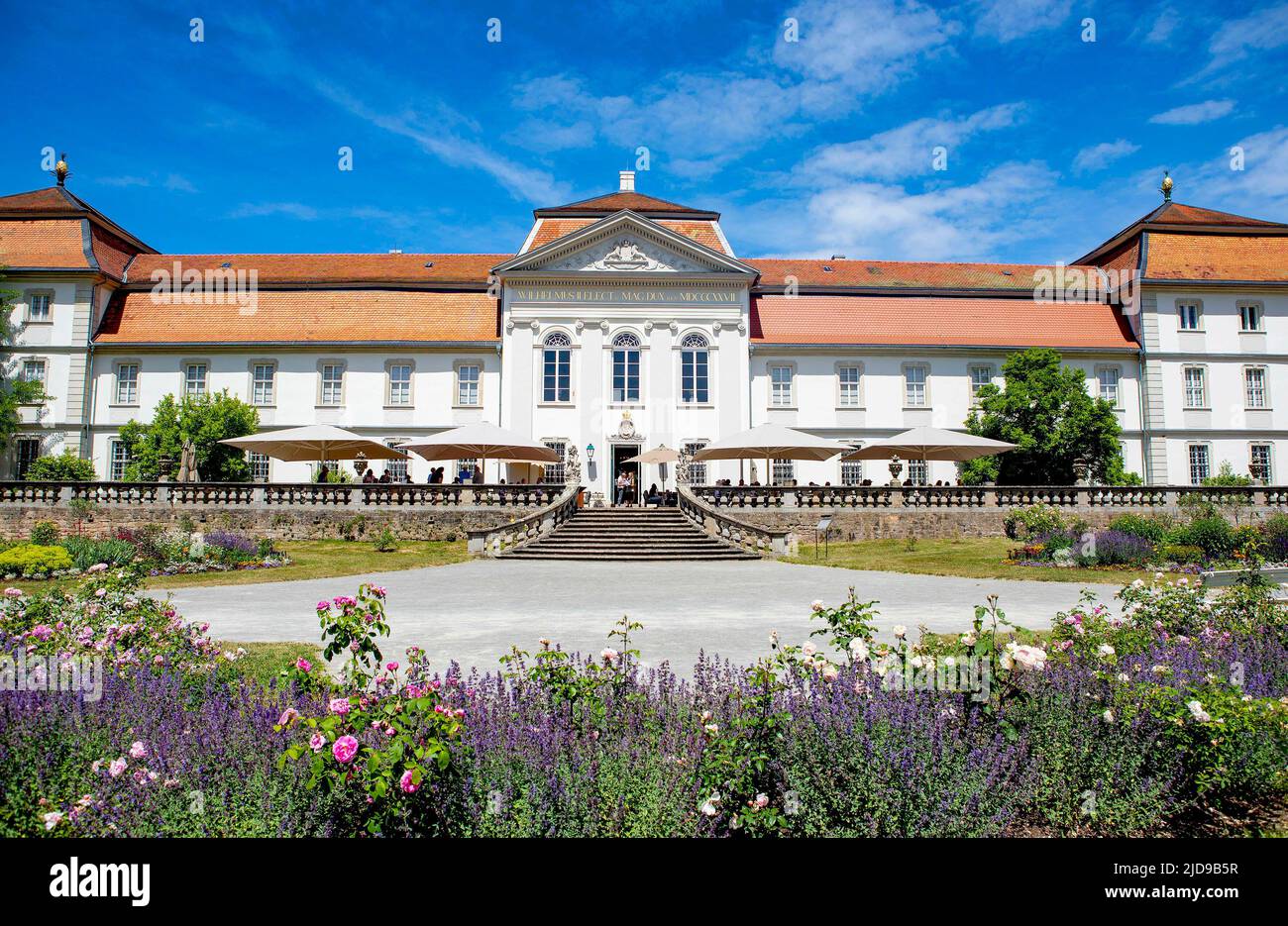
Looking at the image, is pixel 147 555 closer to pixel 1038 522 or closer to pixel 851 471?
pixel 1038 522

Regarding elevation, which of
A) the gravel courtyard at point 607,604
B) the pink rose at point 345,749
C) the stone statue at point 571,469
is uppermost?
the stone statue at point 571,469

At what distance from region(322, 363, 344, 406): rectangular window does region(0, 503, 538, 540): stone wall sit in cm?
1121

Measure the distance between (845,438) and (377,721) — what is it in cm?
3460

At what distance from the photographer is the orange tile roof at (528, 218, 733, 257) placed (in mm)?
35906

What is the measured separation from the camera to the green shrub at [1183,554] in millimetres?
17809

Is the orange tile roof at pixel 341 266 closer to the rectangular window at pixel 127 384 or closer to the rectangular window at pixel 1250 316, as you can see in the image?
the rectangular window at pixel 127 384

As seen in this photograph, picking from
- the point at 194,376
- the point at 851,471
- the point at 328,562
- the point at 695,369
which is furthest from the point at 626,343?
the point at 194,376

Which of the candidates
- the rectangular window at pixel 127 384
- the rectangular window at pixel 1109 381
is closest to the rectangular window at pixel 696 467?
the rectangular window at pixel 1109 381

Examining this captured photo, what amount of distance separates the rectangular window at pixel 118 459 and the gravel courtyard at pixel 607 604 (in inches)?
942

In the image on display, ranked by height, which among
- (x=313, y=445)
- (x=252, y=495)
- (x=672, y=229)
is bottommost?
(x=252, y=495)

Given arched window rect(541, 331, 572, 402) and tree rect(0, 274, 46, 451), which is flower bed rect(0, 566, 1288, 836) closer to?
arched window rect(541, 331, 572, 402)

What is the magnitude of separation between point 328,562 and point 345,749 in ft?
60.9

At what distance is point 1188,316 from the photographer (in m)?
37.3

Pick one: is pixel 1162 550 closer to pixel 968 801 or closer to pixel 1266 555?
pixel 1266 555
